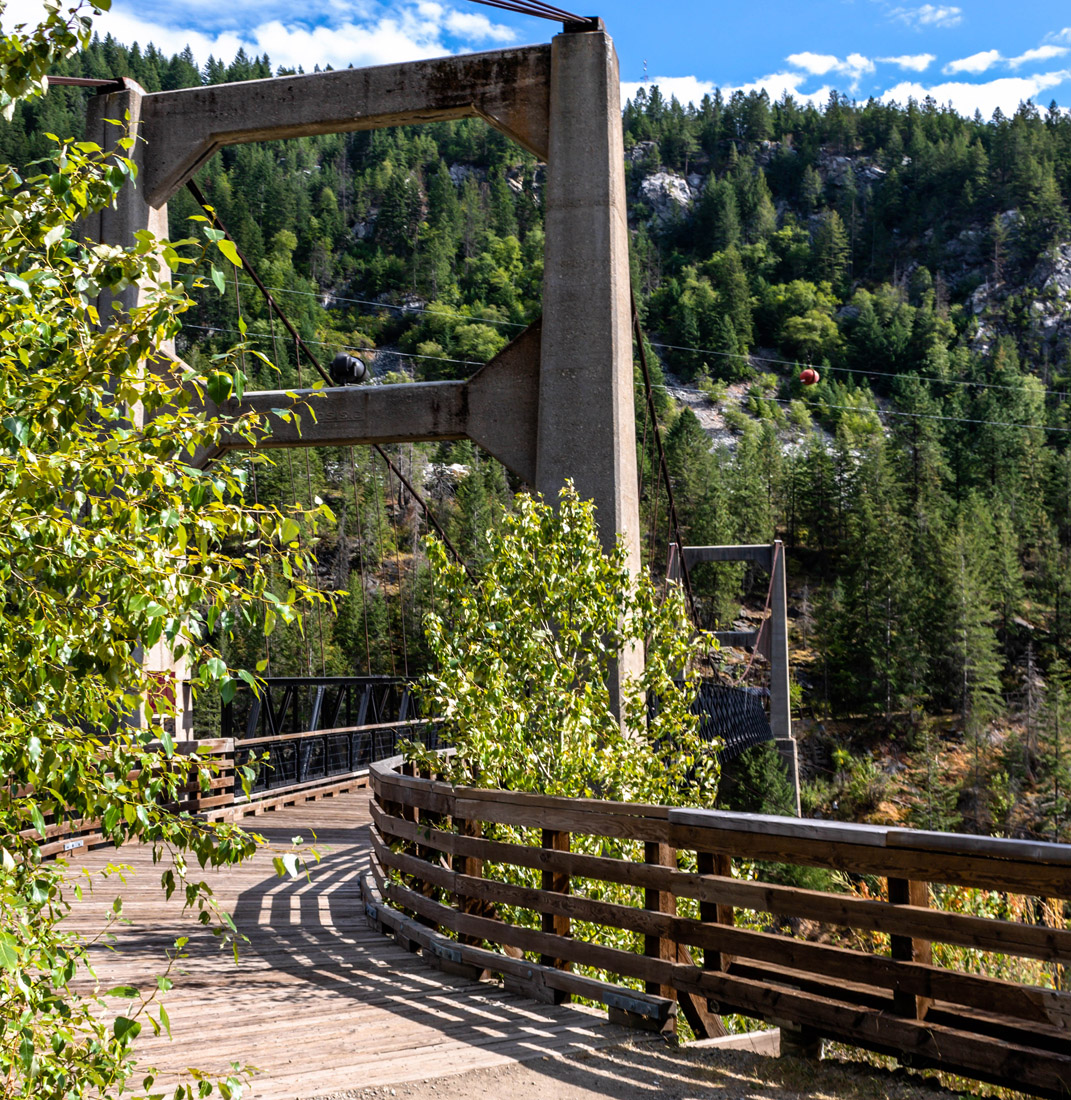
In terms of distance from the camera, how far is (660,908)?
3.97 m

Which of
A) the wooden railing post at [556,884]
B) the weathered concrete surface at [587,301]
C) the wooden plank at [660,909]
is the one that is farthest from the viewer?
the weathered concrete surface at [587,301]

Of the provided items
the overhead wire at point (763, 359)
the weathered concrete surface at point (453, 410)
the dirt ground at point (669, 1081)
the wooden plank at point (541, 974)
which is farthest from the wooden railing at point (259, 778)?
the overhead wire at point (763, 359)

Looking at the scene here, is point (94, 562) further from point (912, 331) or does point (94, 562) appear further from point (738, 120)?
point (738, 120)

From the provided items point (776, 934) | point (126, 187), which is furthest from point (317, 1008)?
point (126, 187)

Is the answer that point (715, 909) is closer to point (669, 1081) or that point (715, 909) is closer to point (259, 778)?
point (669, 1081)

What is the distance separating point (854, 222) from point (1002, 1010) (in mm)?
165701

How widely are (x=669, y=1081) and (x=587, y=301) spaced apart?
5.08 metres

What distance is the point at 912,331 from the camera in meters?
130

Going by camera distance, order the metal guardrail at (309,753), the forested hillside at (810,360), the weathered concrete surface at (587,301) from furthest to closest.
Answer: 1. the forested hillside at (810,360)
2. the metal guardrail at (309,753)
3. the weathered concrete surface at (587,301)

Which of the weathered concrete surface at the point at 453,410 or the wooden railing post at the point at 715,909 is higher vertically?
the weathered concrete surface at the point at 453,410

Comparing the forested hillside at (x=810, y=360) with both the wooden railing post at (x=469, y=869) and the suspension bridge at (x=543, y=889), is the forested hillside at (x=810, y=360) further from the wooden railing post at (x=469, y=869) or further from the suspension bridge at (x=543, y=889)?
the wooden railing post at (x=469, y=869)

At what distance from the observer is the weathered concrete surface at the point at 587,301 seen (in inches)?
280

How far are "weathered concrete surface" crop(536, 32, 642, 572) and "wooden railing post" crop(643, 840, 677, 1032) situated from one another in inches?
129

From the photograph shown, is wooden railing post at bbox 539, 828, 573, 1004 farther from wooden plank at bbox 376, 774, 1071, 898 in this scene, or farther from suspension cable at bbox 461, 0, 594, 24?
suspension cable at bbox 461, 0, 594, 24
